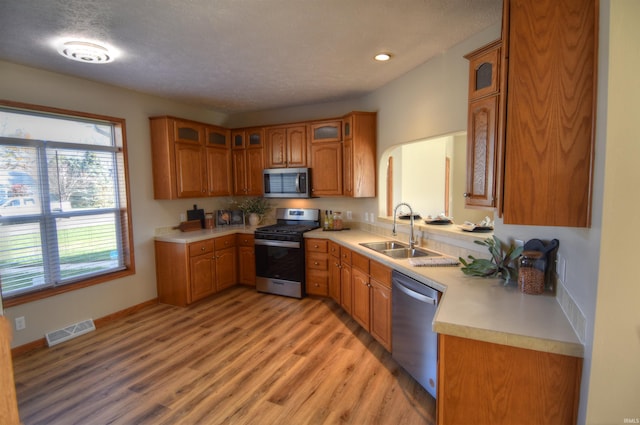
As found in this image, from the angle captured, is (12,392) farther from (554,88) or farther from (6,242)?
(6,242)

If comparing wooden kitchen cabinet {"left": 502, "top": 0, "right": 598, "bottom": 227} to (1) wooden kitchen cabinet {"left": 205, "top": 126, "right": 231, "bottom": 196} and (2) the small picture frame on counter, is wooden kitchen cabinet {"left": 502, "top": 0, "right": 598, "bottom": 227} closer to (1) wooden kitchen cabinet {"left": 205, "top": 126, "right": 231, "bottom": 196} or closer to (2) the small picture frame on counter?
(1) wooden kitchen cabinet {"left": 205, "top": 126, "right": 231, "bottom": 196}

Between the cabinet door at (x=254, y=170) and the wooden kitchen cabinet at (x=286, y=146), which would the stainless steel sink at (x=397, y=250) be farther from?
the cabinet door at (x=254, y=170)

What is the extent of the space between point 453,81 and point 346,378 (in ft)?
8.40

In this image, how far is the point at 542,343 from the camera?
51.1 inches

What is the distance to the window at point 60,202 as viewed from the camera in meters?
2.86

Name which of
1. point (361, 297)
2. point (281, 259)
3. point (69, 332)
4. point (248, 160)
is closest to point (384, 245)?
point (361, 297)

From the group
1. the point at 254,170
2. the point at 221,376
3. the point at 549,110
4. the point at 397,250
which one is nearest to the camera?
the point at 549,110

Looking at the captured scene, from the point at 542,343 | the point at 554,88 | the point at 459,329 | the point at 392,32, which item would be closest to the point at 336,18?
the point at 392,32

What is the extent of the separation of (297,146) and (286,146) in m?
0.18

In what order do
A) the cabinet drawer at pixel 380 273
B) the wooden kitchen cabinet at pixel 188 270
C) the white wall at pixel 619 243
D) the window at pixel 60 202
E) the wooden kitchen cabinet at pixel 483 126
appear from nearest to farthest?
the white wall at pixel 619 243
the wooden kitchen cabinet at pixel 483 126
the cabinet drawer at pixel 380 273
the window at pixel 60 202
the wooden kitchen cabinet at pixel 188 270

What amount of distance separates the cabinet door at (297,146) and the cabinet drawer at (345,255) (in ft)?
4.67

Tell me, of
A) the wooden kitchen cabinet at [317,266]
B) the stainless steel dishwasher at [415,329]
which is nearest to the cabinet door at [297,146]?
the wooden kitchen cabinet at [317,266]

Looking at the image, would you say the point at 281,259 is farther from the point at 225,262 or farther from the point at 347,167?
the point at 347,167

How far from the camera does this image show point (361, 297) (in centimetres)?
319
